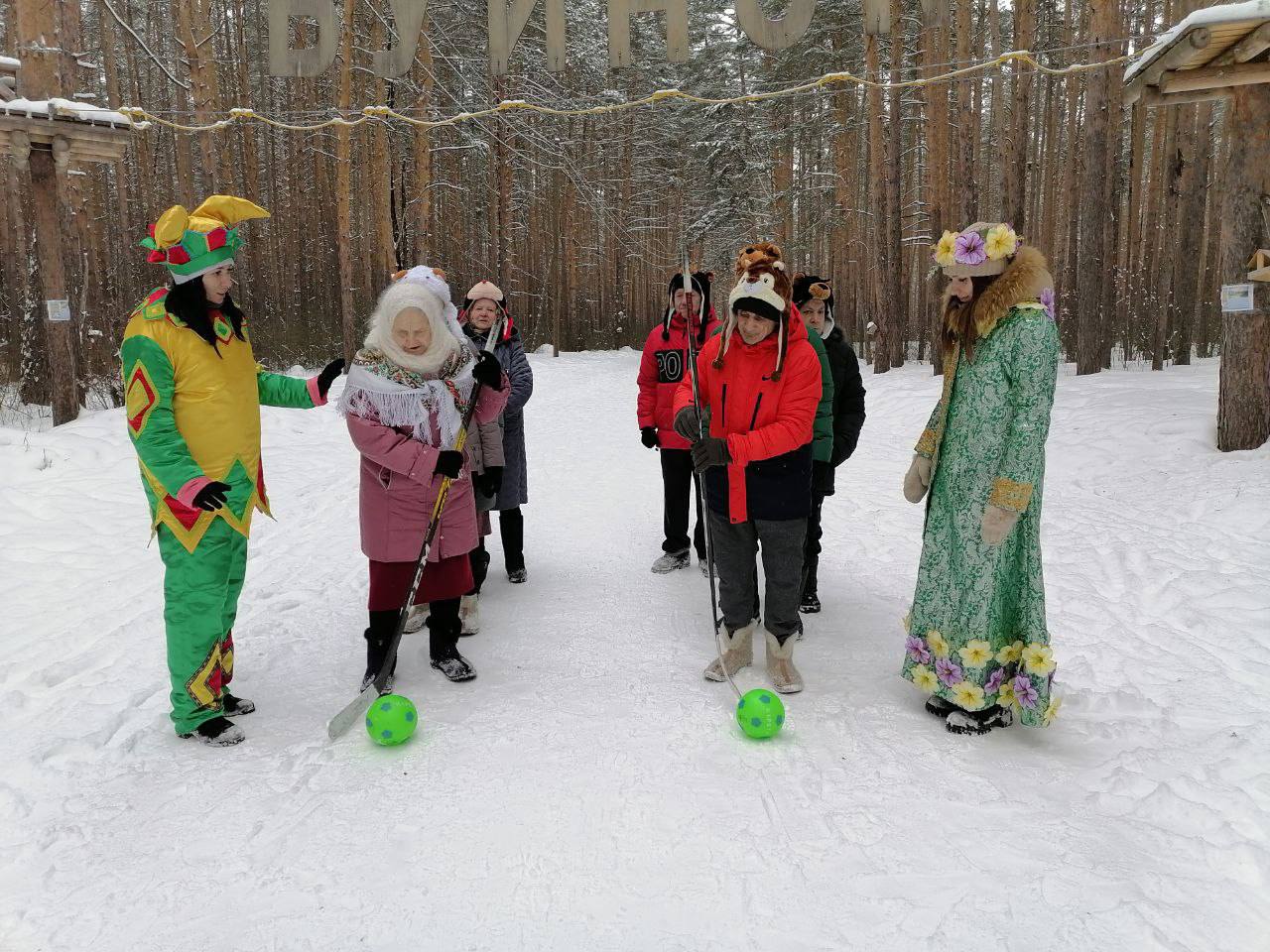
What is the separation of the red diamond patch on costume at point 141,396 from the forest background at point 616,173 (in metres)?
6.46

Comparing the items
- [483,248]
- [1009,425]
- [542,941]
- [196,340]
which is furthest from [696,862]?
[483,248]

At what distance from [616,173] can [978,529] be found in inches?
1126

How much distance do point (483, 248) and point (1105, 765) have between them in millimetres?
28427

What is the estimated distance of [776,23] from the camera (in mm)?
6219

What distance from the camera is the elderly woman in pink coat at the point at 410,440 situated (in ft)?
11.6

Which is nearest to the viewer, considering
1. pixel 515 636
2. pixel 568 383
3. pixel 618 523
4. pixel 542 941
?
pixel 542 941

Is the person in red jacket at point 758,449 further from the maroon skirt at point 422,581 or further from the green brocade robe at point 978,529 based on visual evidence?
the maroon skirt at point 422,581

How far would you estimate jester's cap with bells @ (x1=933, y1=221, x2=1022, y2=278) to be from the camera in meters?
3.14

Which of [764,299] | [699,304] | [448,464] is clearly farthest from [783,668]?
[699,304]

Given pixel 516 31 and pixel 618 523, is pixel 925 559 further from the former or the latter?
pixel 516 31

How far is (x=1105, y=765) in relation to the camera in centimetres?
306

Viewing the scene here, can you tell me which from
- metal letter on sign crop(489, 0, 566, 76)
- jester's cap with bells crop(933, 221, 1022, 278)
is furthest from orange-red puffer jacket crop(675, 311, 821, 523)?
metal letter on sign crop(489, 0, 566, 76)

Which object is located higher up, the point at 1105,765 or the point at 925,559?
the point at 925,559

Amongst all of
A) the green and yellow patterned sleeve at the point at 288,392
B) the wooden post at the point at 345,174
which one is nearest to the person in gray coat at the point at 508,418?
the green and yellow patterned sleeve at the point at 288,392
